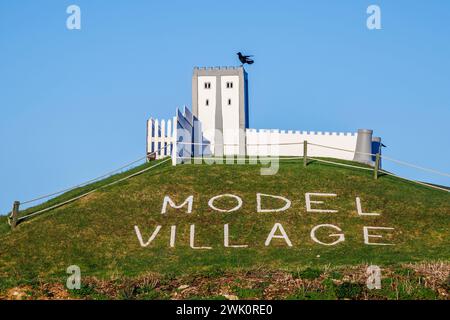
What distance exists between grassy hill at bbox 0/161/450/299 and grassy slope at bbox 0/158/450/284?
0.04 metres

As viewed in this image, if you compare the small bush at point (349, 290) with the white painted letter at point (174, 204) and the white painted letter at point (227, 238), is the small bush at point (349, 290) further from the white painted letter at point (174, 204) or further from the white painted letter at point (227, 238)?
the white painted letter at point (174, 204)

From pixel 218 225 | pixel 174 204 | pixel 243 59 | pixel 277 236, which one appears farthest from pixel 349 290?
pixel 243 59

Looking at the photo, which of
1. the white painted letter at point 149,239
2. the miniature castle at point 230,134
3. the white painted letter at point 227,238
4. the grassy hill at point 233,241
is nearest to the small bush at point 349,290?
the grassy hill at point 233,241

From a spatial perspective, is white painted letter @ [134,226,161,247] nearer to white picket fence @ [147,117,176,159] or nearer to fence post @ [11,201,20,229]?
fence post @ [11,201,20,229]

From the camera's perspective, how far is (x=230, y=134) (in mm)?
48438

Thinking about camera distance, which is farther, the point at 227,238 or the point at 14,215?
the point at 14,215

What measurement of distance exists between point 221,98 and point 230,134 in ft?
10.9

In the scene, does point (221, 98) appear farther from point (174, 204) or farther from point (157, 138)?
point (174, 204)

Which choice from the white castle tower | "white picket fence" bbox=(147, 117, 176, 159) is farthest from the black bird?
"white picket fence" bbox=(147, 117, 176, 159)

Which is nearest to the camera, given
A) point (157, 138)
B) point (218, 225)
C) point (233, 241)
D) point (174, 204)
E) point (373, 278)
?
point (373, 278)
